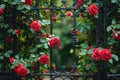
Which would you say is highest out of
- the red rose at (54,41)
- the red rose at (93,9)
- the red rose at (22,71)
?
the red rose at (93,9)

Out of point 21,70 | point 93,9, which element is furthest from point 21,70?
point 93,9

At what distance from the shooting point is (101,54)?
4133 mm

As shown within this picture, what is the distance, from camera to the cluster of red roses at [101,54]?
4113 millimetres

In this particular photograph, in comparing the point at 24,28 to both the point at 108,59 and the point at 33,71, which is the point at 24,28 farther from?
the point at 108,59

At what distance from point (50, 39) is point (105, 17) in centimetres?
61

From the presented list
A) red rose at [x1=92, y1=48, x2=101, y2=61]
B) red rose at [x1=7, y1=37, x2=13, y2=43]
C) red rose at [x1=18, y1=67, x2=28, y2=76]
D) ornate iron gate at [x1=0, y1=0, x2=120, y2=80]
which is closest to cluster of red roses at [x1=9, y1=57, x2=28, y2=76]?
red rose at [x1=18, y1=67, x2=28, y2=76]

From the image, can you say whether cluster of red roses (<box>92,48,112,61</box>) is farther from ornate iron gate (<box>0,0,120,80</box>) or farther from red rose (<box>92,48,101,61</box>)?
ornate iron gate (<box>0,0,120,80</box>)

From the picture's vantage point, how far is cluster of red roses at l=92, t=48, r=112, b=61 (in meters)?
4.11

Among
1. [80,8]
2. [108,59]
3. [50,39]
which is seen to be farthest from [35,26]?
[108,59]

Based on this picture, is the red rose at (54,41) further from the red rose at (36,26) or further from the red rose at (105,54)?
the red rose at (105,54)

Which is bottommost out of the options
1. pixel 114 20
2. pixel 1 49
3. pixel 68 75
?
pixel 68 75

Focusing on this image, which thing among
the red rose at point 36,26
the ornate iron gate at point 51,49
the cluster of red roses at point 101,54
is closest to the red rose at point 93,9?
the ornate iron gate at point 51,49

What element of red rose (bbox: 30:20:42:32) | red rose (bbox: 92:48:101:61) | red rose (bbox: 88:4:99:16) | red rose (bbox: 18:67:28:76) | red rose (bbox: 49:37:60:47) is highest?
red rose (bbox: 88:4:99:16)

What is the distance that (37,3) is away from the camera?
438 cm
